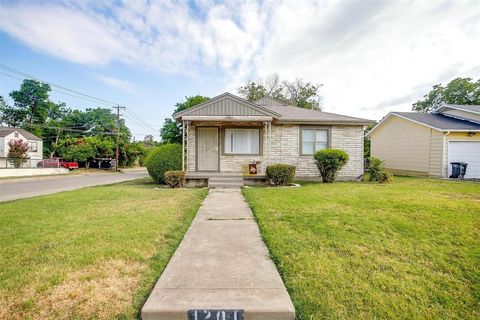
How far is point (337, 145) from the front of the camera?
12172 millimetres

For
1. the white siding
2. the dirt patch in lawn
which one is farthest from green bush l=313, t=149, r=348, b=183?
the dirt patch in lawn

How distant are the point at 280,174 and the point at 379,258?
685cm

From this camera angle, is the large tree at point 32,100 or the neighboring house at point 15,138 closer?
the neighboring house at point 15,138

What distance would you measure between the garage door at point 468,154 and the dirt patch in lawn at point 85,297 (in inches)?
662

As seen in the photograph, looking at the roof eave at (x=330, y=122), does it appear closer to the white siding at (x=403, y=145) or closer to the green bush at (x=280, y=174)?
the green bush at (x=280, y=174)

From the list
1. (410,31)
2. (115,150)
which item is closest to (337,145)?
(410,31)

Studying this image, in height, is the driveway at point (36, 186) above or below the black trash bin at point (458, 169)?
below

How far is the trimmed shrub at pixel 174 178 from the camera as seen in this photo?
995cm

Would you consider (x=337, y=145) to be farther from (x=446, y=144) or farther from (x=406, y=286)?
(x=406, y=286)

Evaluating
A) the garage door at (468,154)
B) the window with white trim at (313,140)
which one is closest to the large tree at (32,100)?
the window with white trim at (313,140)

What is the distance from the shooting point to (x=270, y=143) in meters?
11.7

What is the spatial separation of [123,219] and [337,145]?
10.4 meters

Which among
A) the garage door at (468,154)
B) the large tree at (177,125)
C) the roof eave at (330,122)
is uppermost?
the large tree at (177,125)

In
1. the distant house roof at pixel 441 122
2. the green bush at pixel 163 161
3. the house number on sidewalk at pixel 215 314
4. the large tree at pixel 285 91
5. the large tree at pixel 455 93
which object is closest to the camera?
the house number on sidewalk at pixel 215 314
